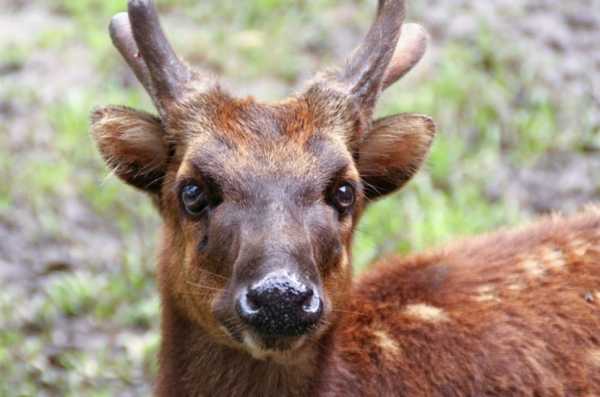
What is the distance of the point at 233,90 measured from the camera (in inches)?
427

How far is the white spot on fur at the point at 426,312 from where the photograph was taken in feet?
23.7

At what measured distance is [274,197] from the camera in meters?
6.31

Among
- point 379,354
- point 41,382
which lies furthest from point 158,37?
point 41,382

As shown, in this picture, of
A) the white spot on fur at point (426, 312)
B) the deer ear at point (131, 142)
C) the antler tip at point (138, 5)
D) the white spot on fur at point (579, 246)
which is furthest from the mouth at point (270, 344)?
the white spot on fur at point (579, 246)

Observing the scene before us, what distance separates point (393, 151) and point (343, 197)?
68cm

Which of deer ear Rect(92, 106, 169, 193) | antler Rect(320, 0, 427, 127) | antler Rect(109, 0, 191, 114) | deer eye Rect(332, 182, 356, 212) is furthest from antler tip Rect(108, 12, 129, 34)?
deer eye Rect(332, 182, 356, 212)

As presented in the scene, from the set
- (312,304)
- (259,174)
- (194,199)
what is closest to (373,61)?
(259,174)

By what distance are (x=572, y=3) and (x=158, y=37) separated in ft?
24.1

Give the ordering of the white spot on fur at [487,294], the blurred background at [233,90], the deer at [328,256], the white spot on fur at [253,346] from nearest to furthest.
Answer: the white spot on fur at [253,346]
the deer at [328,256]
the white spot on fur at [487,294]
the blurred background at [233,90]

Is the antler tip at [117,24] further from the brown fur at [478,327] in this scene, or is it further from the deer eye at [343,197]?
the brown fur at [478,327]

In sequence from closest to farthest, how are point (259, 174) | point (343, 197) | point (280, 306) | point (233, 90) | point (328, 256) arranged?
point (280, 306) < point (259, 174) < point (328, 256) < point (343, 197) < point (233, 90)

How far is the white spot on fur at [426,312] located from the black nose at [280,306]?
1.32 meters

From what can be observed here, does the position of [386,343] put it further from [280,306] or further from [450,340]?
[280,306]

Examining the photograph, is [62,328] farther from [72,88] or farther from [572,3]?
[572,3]
